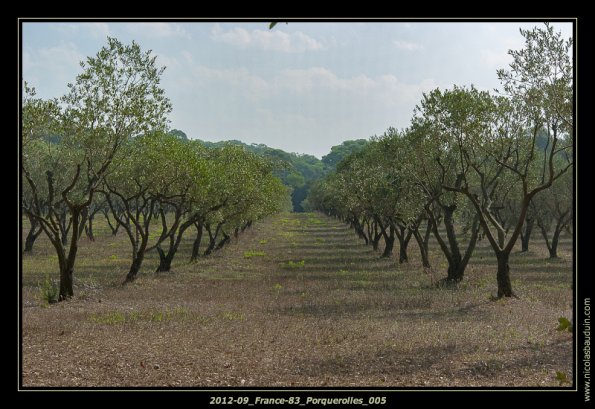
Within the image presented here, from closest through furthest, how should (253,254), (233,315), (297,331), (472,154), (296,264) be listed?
(297,331) < (233,315) < (472,154) < (296,264) < (253,254)

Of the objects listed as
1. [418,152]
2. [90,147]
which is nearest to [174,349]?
[90,147]

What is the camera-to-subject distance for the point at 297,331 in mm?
19938

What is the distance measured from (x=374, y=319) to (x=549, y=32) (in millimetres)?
12681

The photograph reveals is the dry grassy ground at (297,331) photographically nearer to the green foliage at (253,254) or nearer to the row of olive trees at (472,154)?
the row of olive trees at (472,154)

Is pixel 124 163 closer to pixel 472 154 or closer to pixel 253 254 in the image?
pixel 472 154

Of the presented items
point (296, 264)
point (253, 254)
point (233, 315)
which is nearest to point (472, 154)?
point (233, 315)

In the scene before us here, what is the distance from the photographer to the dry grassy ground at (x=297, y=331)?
46.6 ft

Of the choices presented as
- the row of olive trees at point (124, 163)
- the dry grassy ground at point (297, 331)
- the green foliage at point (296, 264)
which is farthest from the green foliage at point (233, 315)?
the green foliage at point (296, 264)

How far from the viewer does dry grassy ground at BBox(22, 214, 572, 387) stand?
14.2 m

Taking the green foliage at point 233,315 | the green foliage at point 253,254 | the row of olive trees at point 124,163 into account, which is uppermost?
the row of olive trees at point 124,163

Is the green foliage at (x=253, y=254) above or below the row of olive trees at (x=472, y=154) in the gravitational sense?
below

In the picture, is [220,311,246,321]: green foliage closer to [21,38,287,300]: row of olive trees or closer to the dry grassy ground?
the dry grassy ground
